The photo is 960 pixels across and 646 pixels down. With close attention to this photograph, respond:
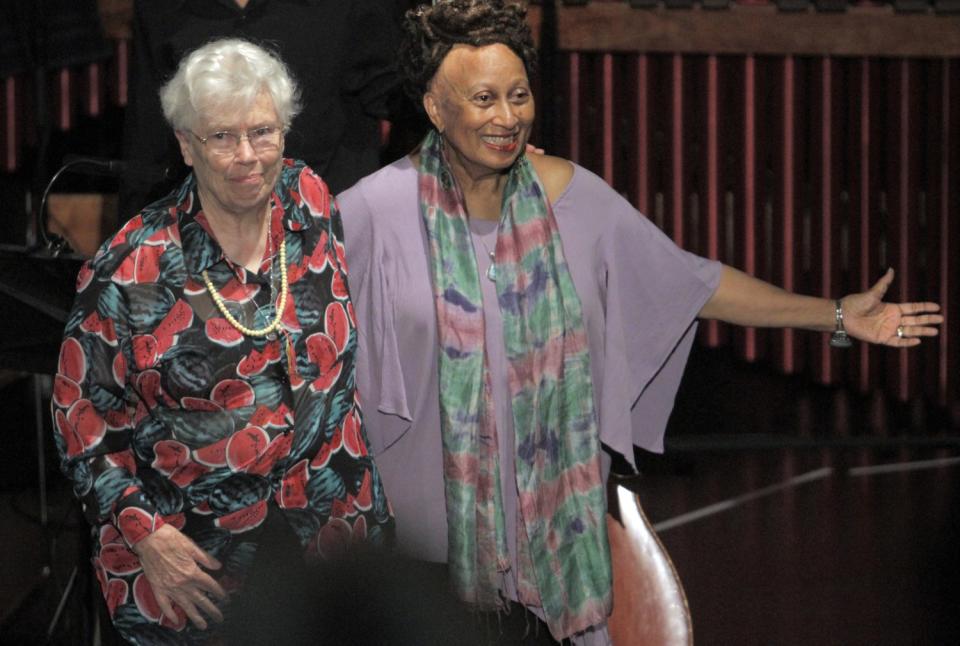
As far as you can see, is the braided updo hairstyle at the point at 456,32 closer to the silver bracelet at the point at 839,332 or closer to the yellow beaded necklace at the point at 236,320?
the yellow beaded necklace at the point at 236,320

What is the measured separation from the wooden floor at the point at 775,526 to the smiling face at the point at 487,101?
3.56 feet

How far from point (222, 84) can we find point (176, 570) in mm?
750

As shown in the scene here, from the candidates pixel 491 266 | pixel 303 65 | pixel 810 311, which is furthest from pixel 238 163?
pixel 810 311

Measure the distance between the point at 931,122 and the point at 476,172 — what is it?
3.09 m

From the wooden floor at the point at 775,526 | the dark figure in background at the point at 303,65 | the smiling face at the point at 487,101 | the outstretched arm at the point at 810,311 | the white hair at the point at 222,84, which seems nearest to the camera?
the white hair at the point at 222,84

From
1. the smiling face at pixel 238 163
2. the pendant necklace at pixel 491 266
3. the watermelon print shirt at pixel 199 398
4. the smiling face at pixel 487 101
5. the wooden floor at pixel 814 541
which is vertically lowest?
the wooden floor at pixel 814 541

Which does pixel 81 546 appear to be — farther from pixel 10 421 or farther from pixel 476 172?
pixel 10 421

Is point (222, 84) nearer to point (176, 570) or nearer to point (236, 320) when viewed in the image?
point (236, 320)

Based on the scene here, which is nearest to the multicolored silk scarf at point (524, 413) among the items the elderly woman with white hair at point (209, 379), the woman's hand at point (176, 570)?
the elderly woman with white hair at point (209, 379)

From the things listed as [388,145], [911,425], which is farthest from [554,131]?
[911,425]

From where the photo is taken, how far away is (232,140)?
2.52m

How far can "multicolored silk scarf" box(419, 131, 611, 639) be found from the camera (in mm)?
2748

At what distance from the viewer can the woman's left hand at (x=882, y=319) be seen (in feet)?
9.78

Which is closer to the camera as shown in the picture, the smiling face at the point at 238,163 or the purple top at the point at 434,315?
the smiling face at the point at 238,163
